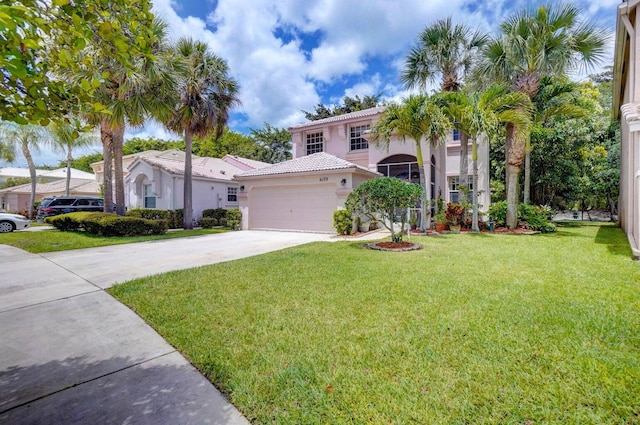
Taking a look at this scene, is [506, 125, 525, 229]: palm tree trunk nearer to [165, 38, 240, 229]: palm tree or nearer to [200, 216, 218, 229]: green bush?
[165, 38, 240, 229]: palm tree

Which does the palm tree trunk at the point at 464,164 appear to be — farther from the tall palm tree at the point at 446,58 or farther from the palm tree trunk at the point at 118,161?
the palm tree trunk at the point at 118,161

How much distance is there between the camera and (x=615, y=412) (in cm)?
225

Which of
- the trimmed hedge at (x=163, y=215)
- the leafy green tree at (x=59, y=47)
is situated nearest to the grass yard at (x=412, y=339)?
the leafy green tree at (x=59, y=47)

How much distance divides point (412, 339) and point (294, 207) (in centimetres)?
1354

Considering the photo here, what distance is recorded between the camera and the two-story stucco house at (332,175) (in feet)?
50.6

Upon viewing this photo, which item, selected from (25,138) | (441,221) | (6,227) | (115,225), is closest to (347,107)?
(441,221)

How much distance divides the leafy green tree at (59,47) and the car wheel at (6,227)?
61.4 feet

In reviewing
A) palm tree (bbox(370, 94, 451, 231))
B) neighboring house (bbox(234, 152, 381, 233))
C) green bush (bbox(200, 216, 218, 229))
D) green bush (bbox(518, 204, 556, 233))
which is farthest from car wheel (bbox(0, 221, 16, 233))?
green bush (bbox(518, 204, 556, 233))

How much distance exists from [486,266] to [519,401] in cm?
511

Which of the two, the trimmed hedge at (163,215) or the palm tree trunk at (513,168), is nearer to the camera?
the palm tree trunk at (513,168)

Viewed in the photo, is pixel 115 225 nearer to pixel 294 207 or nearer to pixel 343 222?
pixel 294 207

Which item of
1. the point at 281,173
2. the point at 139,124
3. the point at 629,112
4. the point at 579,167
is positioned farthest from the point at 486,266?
the point at 579,167

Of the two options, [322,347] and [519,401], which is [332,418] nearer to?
[322,347]

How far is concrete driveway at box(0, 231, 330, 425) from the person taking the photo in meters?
2.40
